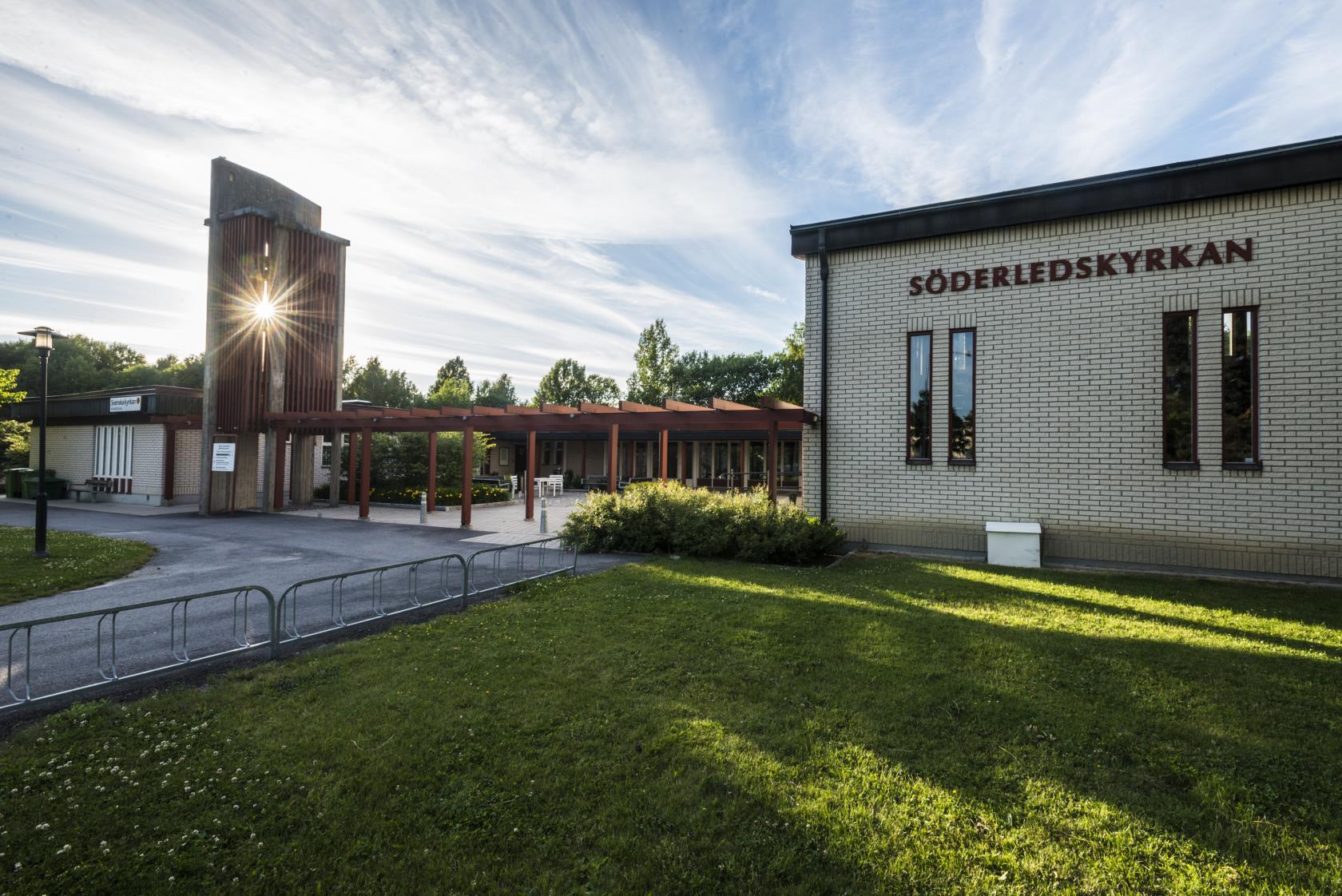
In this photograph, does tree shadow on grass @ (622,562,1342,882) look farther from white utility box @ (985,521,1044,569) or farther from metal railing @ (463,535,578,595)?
metal railing @ (463,535,578,595)

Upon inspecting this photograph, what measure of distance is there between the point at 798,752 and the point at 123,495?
29545 millimetres

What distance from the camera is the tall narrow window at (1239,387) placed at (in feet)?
32.3

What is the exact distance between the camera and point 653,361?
47250 mm

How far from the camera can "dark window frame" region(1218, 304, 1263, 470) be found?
32.0 ft

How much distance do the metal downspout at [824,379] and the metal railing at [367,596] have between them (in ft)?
23.4

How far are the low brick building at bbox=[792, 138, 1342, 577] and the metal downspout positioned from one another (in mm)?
39

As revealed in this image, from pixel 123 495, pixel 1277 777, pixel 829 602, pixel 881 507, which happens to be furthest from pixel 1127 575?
pixel 123 495

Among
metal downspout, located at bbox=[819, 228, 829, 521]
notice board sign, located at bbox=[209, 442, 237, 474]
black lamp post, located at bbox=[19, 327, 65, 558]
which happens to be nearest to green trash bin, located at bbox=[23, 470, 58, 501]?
notice board sign, located at bbox=[209, 442, 237, 474]

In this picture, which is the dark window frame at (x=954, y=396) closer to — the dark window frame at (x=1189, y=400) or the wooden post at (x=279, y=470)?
the dark window frame at (x=1189, y=400)

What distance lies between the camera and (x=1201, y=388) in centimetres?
1011

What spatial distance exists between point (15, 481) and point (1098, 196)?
3712 cm

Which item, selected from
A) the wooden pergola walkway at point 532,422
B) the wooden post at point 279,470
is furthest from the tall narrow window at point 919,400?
the wooden post at point 279,470

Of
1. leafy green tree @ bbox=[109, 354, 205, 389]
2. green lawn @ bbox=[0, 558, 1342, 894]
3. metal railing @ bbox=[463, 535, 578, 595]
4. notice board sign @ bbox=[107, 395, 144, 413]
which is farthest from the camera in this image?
leafy green tree @ bbox=[109, 354, 205, 389]

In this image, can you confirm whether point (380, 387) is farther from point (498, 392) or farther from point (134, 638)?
point (134, 638)
